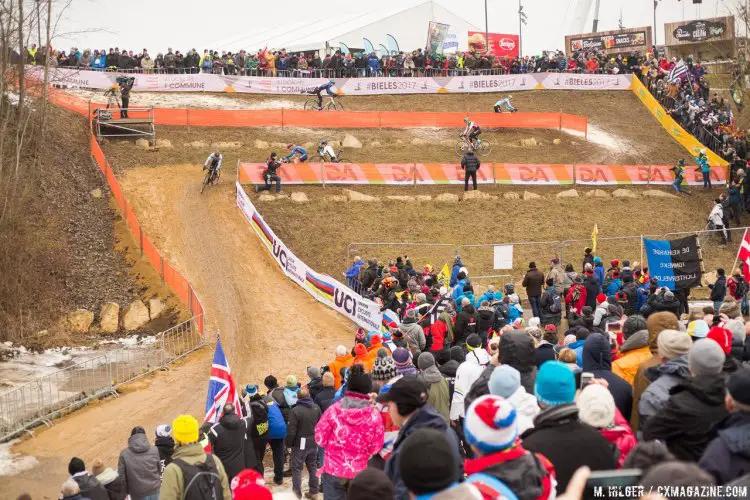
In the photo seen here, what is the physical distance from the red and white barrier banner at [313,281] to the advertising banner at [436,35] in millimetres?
33858

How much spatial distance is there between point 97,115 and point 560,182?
63.1 feet

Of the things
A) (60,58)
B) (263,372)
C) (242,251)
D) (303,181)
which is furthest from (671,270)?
(60,58)

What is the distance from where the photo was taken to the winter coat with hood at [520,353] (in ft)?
24.7

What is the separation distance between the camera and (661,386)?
6551 millimetres

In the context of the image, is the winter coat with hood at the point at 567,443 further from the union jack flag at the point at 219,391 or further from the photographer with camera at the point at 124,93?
the photographer with camera at the point at 124,93

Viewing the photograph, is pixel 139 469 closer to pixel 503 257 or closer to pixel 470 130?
pixel 503 257

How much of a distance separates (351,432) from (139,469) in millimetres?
4194

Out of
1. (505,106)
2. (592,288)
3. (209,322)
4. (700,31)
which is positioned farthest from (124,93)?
(700,31)

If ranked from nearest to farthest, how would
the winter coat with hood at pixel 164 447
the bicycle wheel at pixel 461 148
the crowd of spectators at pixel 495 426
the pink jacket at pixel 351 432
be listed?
the crowd of spectators at pixel 495 426 → the pink jacket at pixel 351 432 → the winter coat with hood at pixel 164 447 → the bicycle wheel at pixel 461 148

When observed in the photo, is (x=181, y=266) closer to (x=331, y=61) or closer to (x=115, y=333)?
(x=115, y=333)

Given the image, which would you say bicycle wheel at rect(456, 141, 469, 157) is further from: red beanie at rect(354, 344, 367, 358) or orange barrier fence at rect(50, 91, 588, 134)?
red beanie at rect(354, 344, 367, 358)

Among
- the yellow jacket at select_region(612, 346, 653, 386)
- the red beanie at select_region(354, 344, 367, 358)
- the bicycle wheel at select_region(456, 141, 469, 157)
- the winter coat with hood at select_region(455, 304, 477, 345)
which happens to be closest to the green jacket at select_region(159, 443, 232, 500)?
the yellow jacket at select_region(612, 346, 653, 386)

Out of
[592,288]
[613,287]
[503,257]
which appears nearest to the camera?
[592,288]

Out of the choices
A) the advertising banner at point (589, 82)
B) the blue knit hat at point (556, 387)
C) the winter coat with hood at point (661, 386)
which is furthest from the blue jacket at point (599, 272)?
the advertising banner at point (589, 82)
